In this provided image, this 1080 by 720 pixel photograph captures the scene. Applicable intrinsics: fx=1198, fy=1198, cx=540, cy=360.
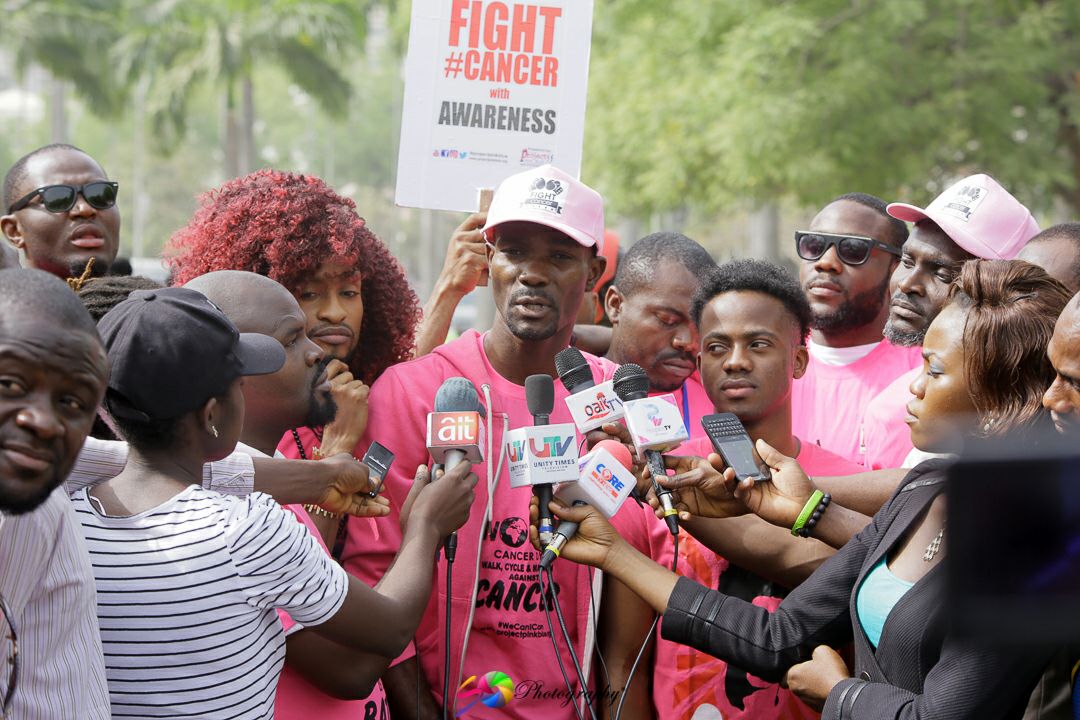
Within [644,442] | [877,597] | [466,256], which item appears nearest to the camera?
[877,597]

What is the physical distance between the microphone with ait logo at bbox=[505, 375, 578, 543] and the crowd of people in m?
0.11

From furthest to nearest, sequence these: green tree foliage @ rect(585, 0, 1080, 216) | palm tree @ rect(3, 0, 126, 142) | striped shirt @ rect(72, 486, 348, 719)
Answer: palm tree @ rect(3, 0, 126, 142) < green tree foliage @ rect(585, 0, 1080, 216) < striped shirt @ rect(72, 486, 348, 719)

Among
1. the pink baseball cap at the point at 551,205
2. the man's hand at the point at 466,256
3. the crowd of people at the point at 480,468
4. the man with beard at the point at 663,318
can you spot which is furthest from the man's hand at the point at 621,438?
the man's hand at the point at 466,256

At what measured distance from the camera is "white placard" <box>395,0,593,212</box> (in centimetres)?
496

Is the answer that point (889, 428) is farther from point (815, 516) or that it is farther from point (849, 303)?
point (815, 516)

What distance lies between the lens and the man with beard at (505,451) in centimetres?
384

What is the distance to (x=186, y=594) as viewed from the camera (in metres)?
2.63

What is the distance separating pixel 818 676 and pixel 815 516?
21.4 inches

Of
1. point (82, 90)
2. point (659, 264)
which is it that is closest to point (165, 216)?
point (82, 90)

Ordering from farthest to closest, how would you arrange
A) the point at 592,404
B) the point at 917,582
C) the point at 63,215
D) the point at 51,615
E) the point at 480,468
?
the point at 63,215 → the point at 480,468 → the point at 592,404 → the point at 917,582 → the point at 51,615

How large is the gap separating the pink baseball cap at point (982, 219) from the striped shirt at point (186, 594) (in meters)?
3.31

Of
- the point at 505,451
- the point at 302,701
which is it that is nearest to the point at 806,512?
the point at 505,451

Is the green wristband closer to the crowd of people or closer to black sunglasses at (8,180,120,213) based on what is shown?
the crowd of people

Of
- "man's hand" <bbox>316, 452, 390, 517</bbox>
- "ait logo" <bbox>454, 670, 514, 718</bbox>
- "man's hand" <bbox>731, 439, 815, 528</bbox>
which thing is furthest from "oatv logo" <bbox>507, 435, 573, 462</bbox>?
"ait logo" <bbox>454, 670, 514, 718</bbox>
